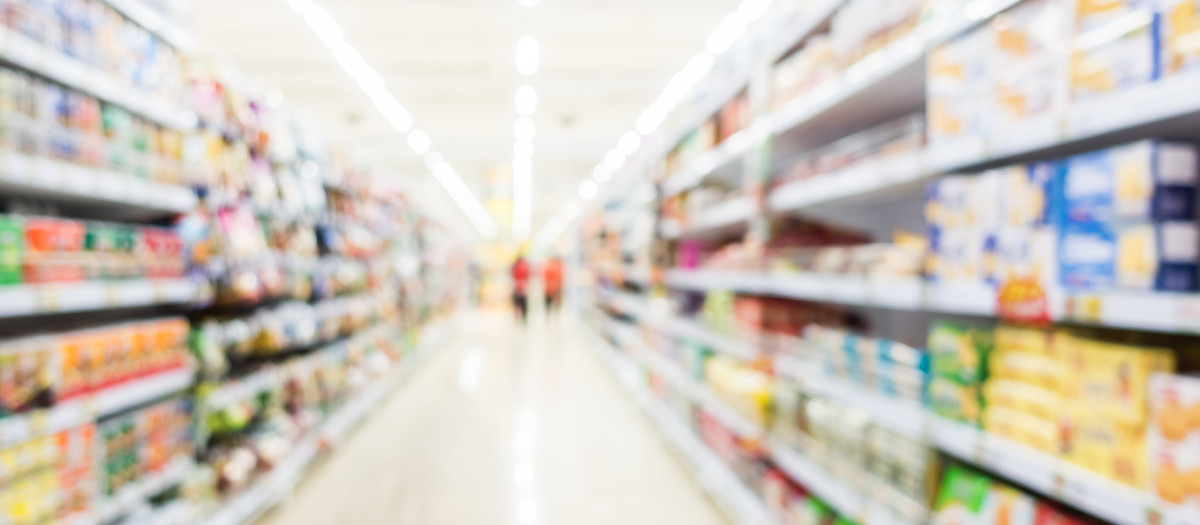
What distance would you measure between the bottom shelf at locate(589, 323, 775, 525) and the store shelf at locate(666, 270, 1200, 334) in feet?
3.20

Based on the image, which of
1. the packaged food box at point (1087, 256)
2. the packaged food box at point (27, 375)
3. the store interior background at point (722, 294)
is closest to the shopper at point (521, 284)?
the store interior background at point (722, 294)

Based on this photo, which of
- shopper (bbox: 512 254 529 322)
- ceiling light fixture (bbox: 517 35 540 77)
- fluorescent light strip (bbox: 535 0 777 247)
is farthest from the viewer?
shopper (bbox: 512 254 529 322)

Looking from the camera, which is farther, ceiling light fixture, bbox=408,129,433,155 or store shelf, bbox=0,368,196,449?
ceiling light fixture, bbox=408,129,433,155

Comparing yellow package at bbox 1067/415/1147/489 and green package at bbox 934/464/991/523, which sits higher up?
yellow package at bbox 1067/415/1147/489

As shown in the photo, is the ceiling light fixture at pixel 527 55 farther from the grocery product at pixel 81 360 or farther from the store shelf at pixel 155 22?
the grocery product at pixel 81 360

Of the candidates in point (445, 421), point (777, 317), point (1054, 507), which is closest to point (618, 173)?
point (445, 421)

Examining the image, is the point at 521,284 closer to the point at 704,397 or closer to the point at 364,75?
the point at 364,75

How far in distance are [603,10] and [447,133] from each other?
228 inches

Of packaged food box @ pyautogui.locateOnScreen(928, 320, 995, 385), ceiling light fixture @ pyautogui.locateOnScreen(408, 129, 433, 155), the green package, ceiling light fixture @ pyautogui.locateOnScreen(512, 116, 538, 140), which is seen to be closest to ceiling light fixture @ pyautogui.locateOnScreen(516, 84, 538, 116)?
ceiling light fixture @ pyautogui.locateOnScreen(512, 116, 538, 140)

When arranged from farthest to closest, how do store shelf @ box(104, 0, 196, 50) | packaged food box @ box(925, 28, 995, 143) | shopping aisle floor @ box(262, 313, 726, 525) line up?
shopping aisle floor @ box(262, 313, 726, 525), store shelf @ box(104, 0, 196, 50), packaged food box @ box(925, 28, 995, 143)

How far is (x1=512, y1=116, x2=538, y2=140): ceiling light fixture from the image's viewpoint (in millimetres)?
8866

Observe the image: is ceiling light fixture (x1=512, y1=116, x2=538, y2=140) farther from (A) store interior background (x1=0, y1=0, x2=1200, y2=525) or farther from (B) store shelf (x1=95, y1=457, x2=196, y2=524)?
(B) store shelf (x1=95, y1=457, x2=196, y2=524)

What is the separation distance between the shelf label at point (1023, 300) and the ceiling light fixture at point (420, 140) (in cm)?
885

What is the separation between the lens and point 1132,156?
1.21 meters
